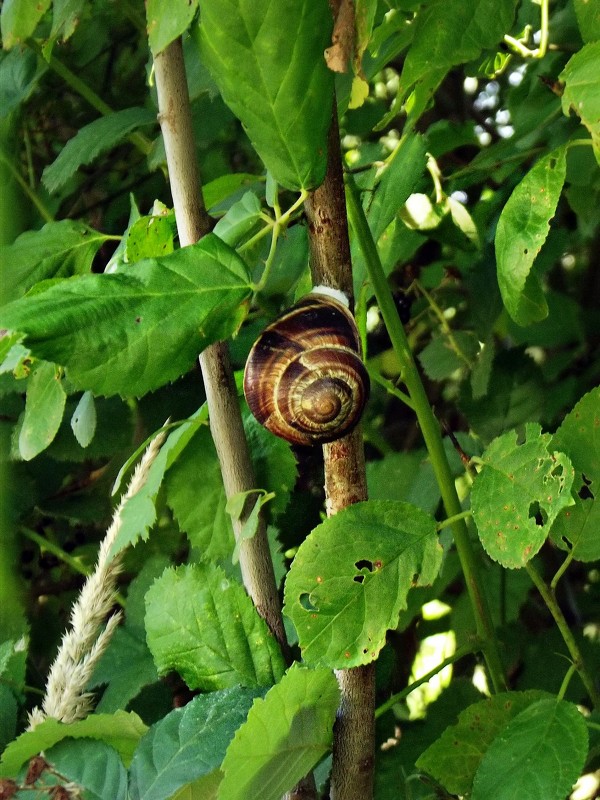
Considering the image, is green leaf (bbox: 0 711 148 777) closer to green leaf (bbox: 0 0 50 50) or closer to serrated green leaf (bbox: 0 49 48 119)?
green leaf (bbox: 0 0 50 50)

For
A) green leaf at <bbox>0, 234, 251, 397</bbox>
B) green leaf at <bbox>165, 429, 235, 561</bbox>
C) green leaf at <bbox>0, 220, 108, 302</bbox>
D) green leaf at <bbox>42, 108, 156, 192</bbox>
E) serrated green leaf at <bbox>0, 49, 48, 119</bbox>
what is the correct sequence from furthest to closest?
serrated green leaf at <bbox>0, 49, 48, 119</bbox> → green leaf at <bbox>42, 108, 156, 192</bbox> → green leaf at <bbox>0, 220, 108, 302</bbox> → green leaf at <bbox>165, 429, 235, 561</bbox> → green leaf at <bbox>0, 234, 251, 397</bbox>

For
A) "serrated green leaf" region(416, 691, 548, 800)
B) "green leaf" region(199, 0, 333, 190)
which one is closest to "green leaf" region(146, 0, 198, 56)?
"green leaf" region(199, 0, 333, 190)

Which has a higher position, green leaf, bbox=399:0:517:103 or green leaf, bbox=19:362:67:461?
green leaf, bbox=399:0:517:103

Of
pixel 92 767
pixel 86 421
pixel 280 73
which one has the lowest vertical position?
pixel 92 767

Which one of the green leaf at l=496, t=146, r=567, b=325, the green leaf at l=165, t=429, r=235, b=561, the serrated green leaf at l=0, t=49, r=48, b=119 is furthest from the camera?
the serrated green leaf at l=0, t=49, r=48, b=119

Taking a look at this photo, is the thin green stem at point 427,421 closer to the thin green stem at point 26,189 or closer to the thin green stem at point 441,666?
the thin green stem at point 441,666

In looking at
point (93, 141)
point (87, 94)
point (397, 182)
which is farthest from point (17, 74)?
point (397, 182)

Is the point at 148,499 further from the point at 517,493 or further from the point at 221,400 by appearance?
the point at 517,493
